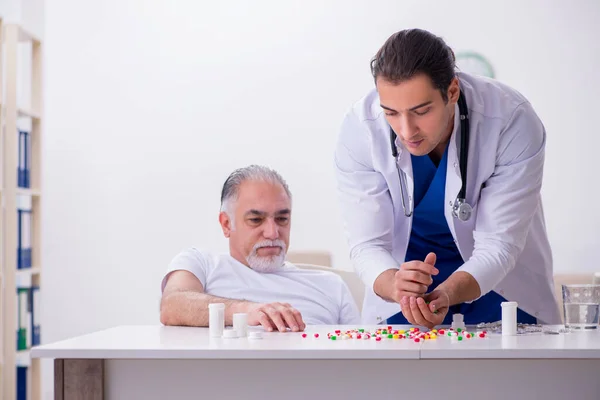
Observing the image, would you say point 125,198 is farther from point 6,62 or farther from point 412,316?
point 412,316

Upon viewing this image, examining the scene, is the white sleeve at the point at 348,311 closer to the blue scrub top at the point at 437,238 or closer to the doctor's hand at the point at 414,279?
the blue scrub top at the point at 437,238

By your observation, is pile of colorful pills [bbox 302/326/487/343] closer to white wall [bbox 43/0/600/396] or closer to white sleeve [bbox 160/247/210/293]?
white sleeve [bbox 160/247/210/293]

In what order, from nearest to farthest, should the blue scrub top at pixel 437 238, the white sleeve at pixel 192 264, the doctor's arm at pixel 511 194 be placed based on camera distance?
the doctor's arm at pixel 511 194
the blue scrub top at pixel 437 238
the white sleeve at pixel 192 264

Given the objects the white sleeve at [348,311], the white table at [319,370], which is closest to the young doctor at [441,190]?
the white sleeve at [348,311]

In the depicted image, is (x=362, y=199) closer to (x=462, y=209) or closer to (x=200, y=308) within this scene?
(x=462, y=209)

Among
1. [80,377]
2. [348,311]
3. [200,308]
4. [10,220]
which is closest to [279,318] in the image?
[200,308]

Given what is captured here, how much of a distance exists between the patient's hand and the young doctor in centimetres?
22

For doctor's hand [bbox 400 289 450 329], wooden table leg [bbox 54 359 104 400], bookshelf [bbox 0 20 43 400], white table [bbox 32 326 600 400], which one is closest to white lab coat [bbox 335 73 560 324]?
doctor's hand [bbox 400 289 450 329]

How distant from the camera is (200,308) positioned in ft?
7.13

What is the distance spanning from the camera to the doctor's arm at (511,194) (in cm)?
211

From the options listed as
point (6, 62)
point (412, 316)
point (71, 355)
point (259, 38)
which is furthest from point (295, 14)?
point (71, 355)

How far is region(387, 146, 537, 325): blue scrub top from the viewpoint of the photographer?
2.24 meters

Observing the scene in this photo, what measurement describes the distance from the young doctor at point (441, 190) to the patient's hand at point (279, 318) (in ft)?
0.74

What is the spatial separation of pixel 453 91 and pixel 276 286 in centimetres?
85
